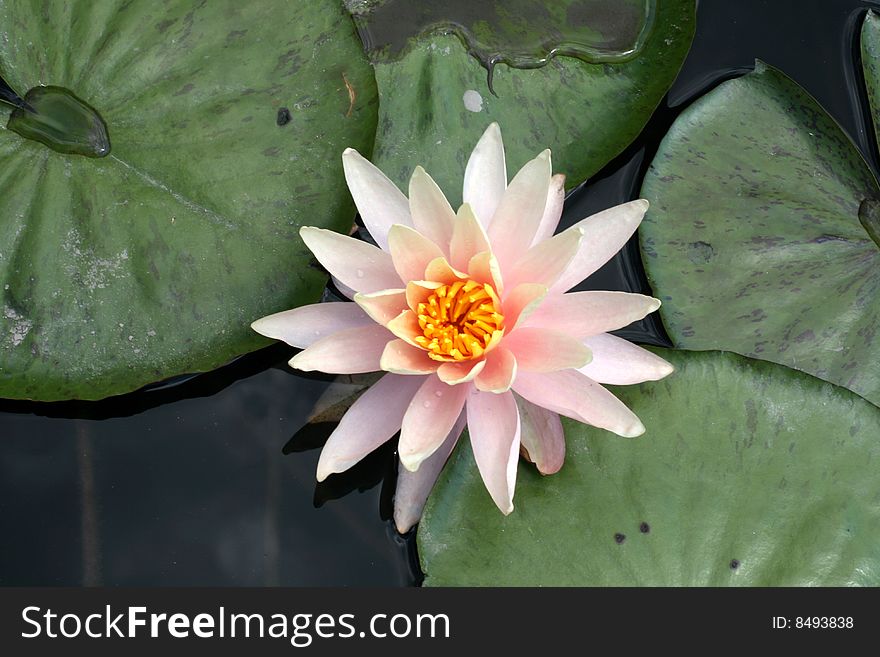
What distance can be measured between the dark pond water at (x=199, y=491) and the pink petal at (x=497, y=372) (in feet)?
2.46

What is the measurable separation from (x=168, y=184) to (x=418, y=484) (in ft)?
3.65

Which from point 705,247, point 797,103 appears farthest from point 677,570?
point 797,103

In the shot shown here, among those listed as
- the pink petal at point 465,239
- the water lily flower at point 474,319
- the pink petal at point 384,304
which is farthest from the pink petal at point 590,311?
the pink petal at point 384,304

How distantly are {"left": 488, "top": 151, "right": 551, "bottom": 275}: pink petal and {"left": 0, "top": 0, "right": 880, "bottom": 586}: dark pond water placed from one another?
764 mm

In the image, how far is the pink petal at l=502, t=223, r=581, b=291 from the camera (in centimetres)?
165

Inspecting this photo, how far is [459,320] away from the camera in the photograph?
1.76 metres

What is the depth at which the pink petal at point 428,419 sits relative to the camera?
67.1 inches

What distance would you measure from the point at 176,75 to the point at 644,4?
146cm

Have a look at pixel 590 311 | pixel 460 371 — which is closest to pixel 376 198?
pixel 460 371

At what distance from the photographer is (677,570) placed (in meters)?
1.94

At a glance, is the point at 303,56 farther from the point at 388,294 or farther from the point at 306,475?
the point at 306,475

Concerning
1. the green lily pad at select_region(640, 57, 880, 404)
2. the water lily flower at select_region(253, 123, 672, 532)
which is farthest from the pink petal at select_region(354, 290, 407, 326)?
the green lily pad at select_region(640, 57, 880, 404)

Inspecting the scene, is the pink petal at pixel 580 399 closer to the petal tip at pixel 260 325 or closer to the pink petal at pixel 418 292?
the pink petal at pixel 418 292

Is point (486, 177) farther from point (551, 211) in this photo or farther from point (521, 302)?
point (521, 302)
